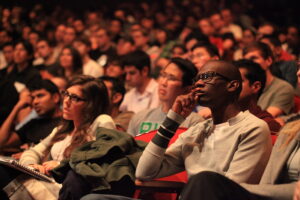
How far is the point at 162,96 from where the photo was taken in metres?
3.38

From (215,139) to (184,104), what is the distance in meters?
0.22

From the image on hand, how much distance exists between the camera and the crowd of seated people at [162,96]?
2.32 m

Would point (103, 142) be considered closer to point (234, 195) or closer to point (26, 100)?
point (234, 195)

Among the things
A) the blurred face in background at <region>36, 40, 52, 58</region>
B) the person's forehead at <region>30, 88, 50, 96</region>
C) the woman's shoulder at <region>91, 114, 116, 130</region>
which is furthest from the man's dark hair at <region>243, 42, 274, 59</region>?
the blurred face in background at <region>36, 40, 52, 58</region>

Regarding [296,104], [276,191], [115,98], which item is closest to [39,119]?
[115,98]

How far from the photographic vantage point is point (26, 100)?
4629 millimetres

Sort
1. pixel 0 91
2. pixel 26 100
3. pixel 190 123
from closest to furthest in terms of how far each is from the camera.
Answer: pixel 190 123 < pixel 26 100 < pixel 0 91

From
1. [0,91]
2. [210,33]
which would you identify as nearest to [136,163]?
[0,91]

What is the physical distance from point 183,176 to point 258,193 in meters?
0.69

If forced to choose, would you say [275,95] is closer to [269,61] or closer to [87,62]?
[269,61]

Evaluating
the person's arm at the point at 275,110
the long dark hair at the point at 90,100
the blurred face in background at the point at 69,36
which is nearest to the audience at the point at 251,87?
the person's arm at the point at 275,110

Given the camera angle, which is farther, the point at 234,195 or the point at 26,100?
the point at 26,100

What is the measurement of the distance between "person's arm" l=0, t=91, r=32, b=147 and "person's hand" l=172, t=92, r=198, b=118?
2.27 m

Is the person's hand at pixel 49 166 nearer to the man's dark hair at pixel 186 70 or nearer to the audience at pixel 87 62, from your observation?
the man's dark hair at pixel 186 70
